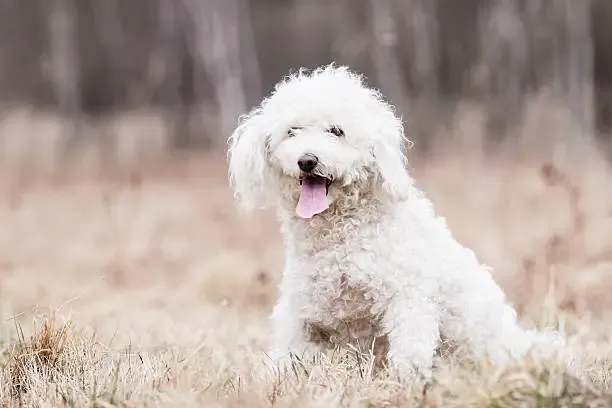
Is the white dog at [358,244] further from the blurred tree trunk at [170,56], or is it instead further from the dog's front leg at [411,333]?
the blurred tree trunk at [170,56]

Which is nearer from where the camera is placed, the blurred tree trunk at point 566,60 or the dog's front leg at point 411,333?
the dog's front leg at point 411,333

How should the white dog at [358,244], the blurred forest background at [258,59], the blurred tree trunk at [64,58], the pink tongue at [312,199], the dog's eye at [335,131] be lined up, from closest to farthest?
the white dog at [358,244]
the pink tongue at [312,199]
the dog's eye at [335,131]
the blurred forest background at [258,59]
the blurred tree trunk at [64,58]

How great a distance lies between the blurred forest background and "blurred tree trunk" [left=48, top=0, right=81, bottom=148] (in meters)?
0.06

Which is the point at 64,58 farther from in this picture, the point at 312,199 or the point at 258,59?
the point at 312,199

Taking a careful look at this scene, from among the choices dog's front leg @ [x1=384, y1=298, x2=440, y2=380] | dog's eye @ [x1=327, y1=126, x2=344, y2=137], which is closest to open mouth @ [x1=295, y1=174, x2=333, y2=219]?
dog's eye @ [x1=327, y1=126, x2=344, y2=137]

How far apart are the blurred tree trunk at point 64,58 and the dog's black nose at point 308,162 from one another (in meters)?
17.2

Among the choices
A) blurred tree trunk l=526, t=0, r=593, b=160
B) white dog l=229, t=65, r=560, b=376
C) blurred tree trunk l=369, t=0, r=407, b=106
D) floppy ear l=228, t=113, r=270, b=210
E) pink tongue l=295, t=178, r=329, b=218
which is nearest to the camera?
white dog l=229, t=65, r=560, b=376

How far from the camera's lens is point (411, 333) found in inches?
168

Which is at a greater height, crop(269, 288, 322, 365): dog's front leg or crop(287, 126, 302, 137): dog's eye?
crop(287, 126, 302, 137): dog's eye

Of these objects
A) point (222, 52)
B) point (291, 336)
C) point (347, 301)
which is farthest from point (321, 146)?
point (222, 52)

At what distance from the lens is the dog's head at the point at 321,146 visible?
4.46 metres

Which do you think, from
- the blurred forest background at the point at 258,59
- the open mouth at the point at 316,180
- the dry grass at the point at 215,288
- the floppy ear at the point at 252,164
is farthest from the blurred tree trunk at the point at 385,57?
the open mouth at the point at 316,180

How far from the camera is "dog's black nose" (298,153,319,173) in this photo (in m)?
4.40

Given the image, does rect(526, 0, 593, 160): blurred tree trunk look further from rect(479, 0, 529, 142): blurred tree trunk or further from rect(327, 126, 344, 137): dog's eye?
rect(327, 126, 344, 137): dog's eye
